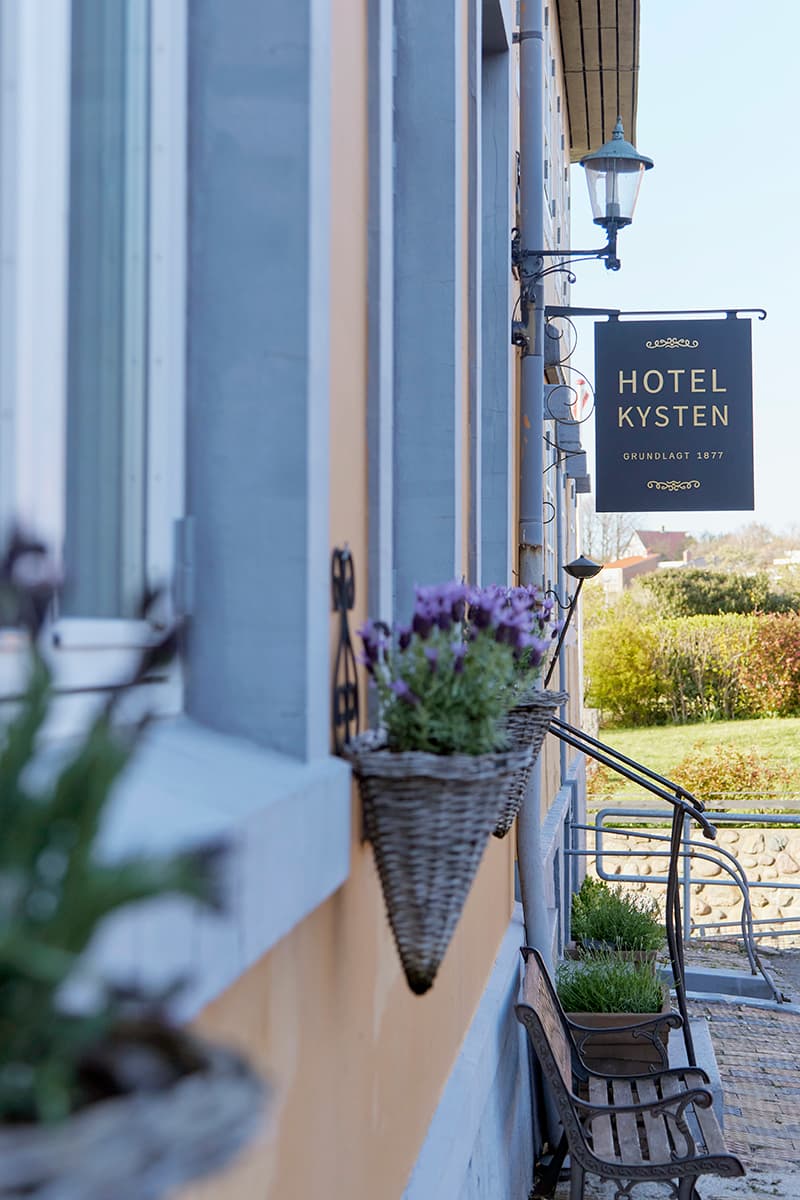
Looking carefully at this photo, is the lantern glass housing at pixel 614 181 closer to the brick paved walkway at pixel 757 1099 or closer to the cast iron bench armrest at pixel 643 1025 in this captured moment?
the cast iron bench armrest at pixel 643 1025

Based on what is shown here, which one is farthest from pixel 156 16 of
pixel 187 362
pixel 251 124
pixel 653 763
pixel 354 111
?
pixel 653 763

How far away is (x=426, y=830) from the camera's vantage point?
1.61 meters

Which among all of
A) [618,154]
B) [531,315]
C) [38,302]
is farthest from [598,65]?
[38,302]

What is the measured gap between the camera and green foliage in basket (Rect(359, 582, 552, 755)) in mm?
1674

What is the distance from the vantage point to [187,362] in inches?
63.5

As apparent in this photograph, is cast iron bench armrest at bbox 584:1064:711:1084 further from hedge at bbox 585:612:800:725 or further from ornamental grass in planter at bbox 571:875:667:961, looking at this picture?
hedge at bbox 585:612:800:725

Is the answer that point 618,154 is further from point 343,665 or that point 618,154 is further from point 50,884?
point 50,884

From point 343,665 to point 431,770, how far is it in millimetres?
318

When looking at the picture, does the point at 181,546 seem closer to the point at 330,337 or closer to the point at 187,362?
the point at 187,362

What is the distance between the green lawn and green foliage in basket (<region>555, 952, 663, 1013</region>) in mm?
13440

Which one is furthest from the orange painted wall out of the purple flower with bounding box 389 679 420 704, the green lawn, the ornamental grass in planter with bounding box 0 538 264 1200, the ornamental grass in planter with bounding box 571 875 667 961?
the green lawn

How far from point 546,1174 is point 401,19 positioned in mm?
3569

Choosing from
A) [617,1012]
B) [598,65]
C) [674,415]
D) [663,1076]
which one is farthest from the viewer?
[598,65]

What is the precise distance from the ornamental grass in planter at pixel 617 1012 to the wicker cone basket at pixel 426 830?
10.9 ft
